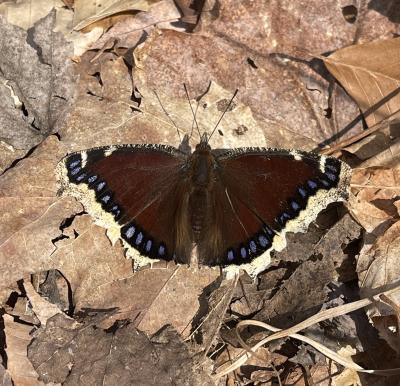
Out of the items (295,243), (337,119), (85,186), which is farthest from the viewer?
(337,119)

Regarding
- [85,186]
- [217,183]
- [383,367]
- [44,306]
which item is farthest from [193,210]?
[383,367]

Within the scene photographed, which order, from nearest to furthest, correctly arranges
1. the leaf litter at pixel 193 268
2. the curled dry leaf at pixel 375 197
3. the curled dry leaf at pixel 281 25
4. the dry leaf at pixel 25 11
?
the leaf litter at pixel 193 268 < the curled dry leaf at pixel 375 197 < the curled dry leaf at pixel 281 25 < the dry leaf at pixel 25 11

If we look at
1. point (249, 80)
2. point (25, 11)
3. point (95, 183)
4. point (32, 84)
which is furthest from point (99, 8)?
point (95, 183)

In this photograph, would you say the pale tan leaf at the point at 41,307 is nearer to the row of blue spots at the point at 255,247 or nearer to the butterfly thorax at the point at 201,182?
the butterfly thorax at the point at 201,182

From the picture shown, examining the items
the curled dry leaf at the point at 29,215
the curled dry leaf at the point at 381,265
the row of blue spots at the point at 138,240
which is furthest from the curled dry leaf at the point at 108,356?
the curled dry leaf at the point at 381,265

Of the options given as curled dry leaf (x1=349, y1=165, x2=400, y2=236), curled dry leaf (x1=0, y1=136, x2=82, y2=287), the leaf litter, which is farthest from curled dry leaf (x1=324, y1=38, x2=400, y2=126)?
curled dry leaf (x1=0, y1=136, x2=82, y2=287)

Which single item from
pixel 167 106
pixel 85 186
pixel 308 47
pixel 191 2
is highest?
pixel 191 2

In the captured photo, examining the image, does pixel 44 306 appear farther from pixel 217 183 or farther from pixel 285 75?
pixel 285 75
